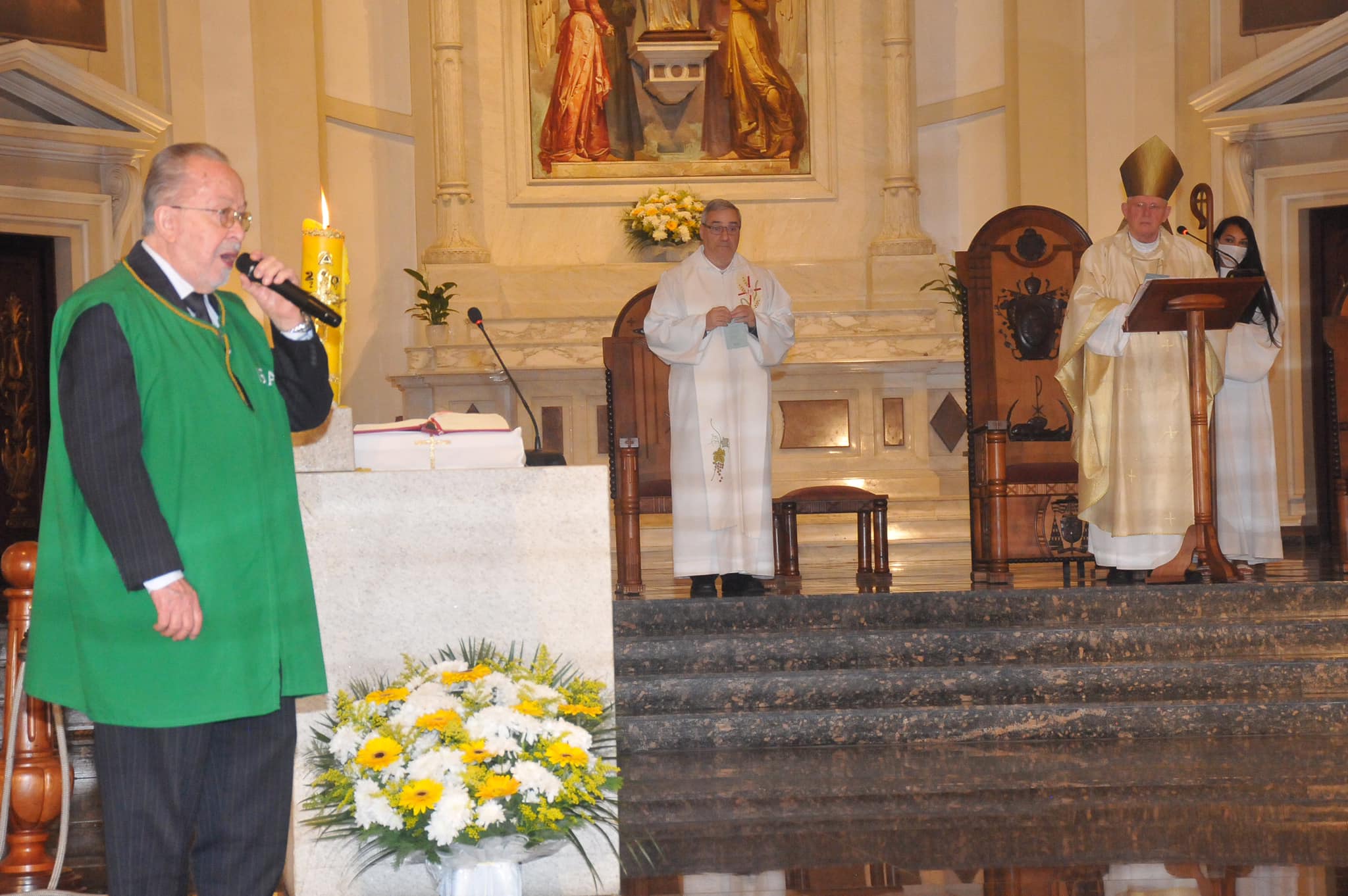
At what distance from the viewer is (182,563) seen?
254 centimetres

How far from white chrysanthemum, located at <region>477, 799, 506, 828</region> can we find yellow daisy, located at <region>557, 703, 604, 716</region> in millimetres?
312

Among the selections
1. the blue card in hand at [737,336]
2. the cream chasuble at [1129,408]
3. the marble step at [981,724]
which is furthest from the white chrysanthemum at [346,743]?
the cream chasuble at [1129,408]

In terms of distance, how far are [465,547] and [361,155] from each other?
325 inches

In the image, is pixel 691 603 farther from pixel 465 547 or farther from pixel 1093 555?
pixel 465 547

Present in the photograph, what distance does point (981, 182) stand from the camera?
11.4m

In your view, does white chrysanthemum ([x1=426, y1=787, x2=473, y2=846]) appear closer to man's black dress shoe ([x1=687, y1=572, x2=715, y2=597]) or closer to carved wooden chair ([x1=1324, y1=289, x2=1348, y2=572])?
man's black dress shoe ([x1=687, y1=572, x2=715, y2=597])

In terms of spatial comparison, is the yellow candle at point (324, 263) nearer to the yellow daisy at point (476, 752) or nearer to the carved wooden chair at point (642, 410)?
the yellow daisy at point (476, 752)

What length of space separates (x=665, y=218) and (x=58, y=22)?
4348mm

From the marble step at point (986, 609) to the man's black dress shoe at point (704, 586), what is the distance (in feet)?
1.92

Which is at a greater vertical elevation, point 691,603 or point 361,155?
point 361,155

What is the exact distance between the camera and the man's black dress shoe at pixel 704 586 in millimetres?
6719

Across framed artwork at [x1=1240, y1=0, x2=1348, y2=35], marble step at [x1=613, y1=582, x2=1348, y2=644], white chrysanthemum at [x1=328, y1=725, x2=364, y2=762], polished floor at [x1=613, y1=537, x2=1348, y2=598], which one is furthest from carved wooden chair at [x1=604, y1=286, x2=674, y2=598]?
framed artwork at [x1=1240, y1=0, x2=1348, y2=35]

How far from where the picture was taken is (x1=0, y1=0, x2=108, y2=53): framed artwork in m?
9.07

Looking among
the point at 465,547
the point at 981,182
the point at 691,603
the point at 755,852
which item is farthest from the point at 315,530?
the point at 981,182
